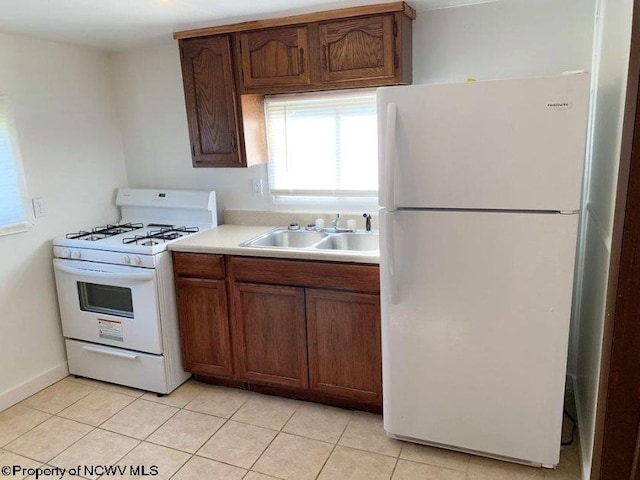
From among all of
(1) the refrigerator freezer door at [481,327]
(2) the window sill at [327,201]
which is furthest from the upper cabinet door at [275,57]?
(1) the refrigerator freezer door at [481,327]

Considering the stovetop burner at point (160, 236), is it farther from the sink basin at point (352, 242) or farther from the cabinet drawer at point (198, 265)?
the sink basin at point (352, 242)

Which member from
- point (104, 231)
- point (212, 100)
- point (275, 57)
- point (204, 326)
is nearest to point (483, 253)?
point (275, 57)

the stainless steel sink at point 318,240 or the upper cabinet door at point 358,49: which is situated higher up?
Result: the upper cabinet door at point 358,49

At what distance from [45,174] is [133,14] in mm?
1174

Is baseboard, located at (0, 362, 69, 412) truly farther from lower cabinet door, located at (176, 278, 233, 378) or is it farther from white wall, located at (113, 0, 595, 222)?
white wall, located at (113, 0, 595, 222)

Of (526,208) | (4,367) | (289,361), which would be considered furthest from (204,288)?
(526,208)

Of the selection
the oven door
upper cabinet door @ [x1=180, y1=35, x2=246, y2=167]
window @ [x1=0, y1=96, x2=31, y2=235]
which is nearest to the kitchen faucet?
upper cabinet door @ [x1=180, y1=35, x2=246, y2=167]

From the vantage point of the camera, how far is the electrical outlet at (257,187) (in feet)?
10.5

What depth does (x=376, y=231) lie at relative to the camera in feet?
9.31

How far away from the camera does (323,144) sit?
116 inches

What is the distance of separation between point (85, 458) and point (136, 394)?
0.59 m

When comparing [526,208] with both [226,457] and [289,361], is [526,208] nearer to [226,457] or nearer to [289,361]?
[289,361]

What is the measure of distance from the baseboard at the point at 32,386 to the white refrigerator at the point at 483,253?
2.19 metres

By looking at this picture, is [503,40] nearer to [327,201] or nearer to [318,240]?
[327,201]
